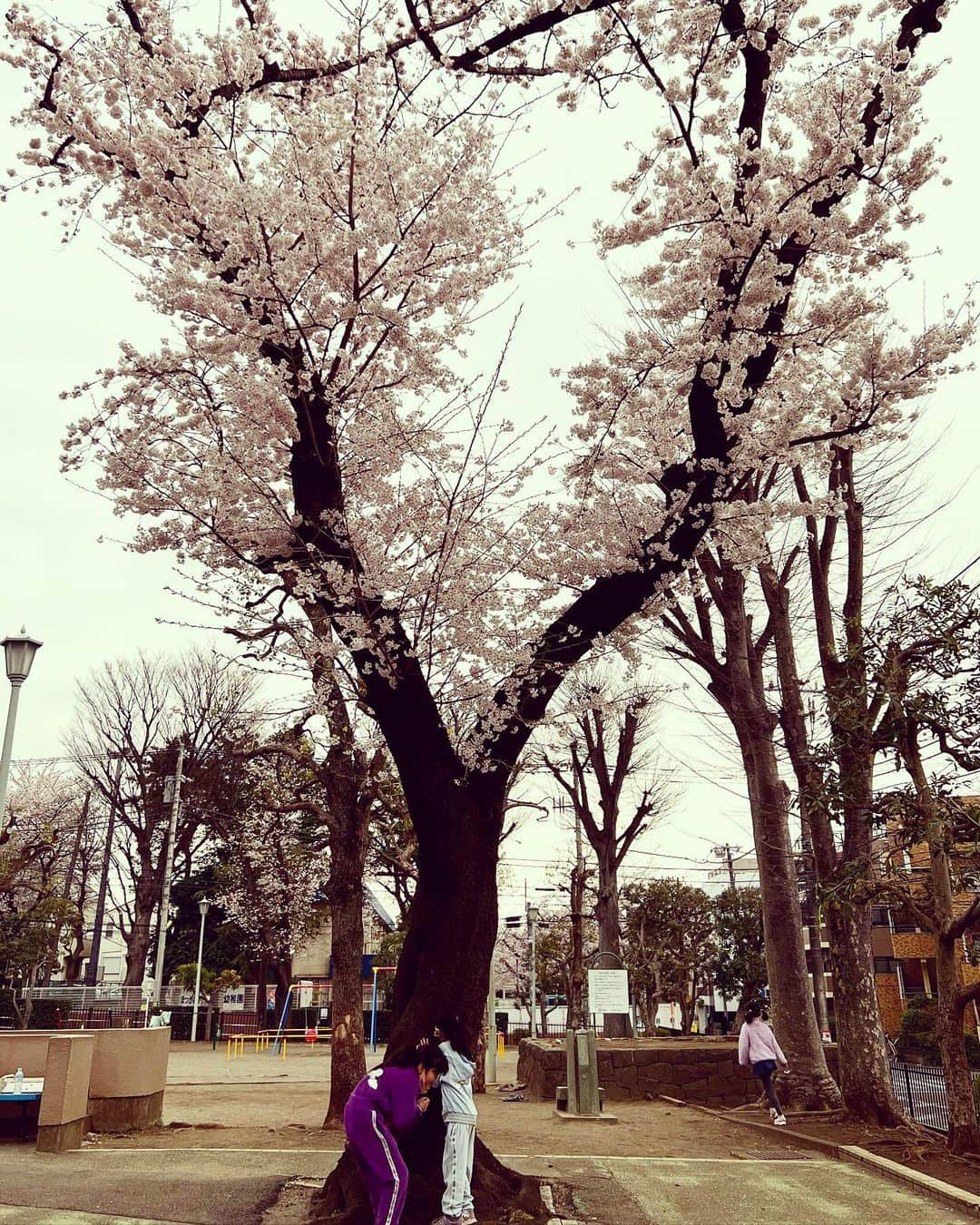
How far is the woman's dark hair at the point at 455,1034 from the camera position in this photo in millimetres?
5913

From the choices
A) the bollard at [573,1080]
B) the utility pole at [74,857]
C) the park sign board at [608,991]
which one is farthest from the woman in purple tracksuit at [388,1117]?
the utility pole at [74,857]

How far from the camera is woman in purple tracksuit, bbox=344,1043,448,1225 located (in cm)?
517

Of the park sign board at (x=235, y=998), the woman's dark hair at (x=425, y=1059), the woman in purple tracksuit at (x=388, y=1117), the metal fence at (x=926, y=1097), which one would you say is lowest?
the park sign board at (x=235, y=998)

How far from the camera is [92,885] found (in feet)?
120

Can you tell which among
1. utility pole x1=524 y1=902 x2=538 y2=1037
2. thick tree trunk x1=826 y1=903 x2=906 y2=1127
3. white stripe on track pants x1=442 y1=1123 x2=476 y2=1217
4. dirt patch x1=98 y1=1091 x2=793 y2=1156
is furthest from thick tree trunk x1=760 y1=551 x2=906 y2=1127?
utility pole x1=524 y1=902 x2=538 y2=1037

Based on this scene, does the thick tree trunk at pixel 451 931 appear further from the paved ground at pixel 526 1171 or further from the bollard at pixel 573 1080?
the bollard at pixel 573 1080

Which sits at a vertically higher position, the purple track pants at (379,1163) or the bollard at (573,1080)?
the purple track pants at (379,1163)

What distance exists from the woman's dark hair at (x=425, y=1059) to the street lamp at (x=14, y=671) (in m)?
7.21

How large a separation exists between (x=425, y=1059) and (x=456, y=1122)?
1.50 ft

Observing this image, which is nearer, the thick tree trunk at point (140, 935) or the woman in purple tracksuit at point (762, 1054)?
the woman in purple tracksuit at point (762, 1054)

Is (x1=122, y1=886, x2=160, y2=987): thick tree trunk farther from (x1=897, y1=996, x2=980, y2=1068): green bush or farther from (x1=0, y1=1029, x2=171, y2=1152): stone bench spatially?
(x1=897, y1=996, x2=980, y2=1068): green bush

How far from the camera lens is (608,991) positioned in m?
15.0

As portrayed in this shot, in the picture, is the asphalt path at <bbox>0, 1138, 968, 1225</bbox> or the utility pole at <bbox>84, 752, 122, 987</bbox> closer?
the asphalt path at <bbox>0, 1138, 968, 1225</bbox>

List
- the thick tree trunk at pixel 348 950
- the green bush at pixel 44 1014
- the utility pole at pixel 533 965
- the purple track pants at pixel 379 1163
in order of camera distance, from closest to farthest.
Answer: the purple track pants at pixel 379 1163 < the thick tree trunk at pixel 348 950 < the green bush at pixel 44 1014 < the utility pole at pixel 533 965
